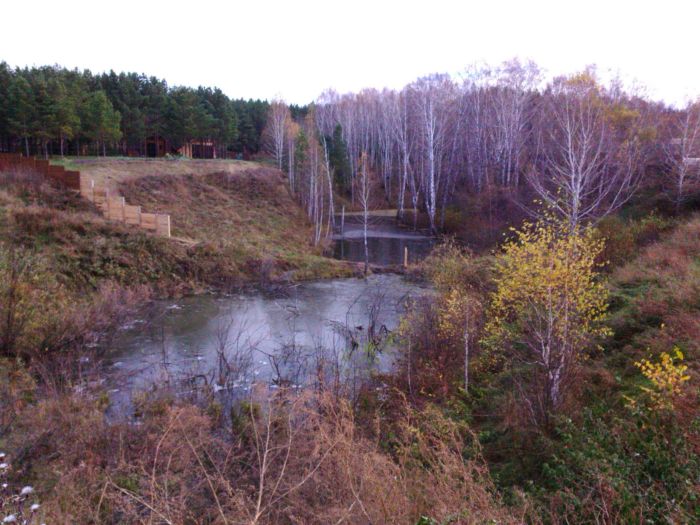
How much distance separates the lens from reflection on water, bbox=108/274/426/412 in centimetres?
1217

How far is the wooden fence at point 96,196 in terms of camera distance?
2367cm

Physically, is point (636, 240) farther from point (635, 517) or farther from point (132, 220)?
point (132, 220)

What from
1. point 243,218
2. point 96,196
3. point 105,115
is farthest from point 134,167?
point 96,196

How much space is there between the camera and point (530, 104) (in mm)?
39469

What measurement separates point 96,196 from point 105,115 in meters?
16.1

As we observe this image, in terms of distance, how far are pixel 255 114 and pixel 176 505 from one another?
62986 mm

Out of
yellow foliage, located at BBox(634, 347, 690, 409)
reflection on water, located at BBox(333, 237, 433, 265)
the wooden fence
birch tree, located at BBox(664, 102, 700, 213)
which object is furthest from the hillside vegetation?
yellow foliage, located at BBox(634, 347, 690, 409)

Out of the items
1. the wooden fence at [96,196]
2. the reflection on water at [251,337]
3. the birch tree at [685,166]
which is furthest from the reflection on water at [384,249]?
the birch tree at [685,166]

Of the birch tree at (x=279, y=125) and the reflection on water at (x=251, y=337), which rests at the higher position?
the birch tree at (x=279, y=125)

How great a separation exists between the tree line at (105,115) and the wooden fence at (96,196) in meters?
11.1

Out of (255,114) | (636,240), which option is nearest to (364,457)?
(636,240)

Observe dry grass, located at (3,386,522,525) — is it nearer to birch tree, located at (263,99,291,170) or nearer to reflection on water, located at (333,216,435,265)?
reflection on water, located at (333,216,435,265)

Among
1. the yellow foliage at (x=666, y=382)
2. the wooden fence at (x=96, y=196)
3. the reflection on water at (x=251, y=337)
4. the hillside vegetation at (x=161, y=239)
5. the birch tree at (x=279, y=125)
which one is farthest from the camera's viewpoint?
the birch tree at (x=279, y=125)

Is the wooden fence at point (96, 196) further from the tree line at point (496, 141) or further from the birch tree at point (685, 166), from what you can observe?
the birch tree at point (685, 166)
